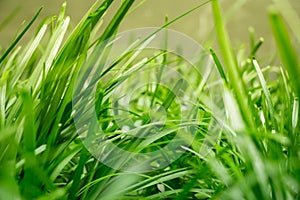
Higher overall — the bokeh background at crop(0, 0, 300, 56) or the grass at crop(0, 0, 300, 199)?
the bokeh background at crop(0, 0, 300, 56)

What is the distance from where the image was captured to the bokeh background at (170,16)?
1.16m

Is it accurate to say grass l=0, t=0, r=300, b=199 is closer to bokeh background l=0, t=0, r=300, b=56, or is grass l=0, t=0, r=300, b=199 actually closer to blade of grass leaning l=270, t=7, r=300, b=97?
blade of grass leaning l=270, t=7, r=300, b=97

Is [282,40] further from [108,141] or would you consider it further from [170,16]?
[170,16]

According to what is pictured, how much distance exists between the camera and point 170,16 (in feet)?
3.82

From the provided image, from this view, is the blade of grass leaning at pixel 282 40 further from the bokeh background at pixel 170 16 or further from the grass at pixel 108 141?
the bokeh background at pixel 170 16

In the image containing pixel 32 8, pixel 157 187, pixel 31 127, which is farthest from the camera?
pixel 32 8

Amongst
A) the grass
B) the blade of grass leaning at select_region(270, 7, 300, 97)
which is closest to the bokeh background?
the grass

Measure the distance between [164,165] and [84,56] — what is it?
0.10m

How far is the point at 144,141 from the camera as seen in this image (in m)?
Answer: 0.29

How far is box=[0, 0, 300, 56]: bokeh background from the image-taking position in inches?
45.8

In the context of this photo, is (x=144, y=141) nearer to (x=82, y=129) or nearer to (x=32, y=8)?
(x=82, y=129)

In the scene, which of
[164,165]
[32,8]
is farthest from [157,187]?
[32,8]

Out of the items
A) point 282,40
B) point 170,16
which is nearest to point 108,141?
point 282,40

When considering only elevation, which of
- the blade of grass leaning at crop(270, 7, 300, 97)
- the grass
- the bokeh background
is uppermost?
the bokeh background
